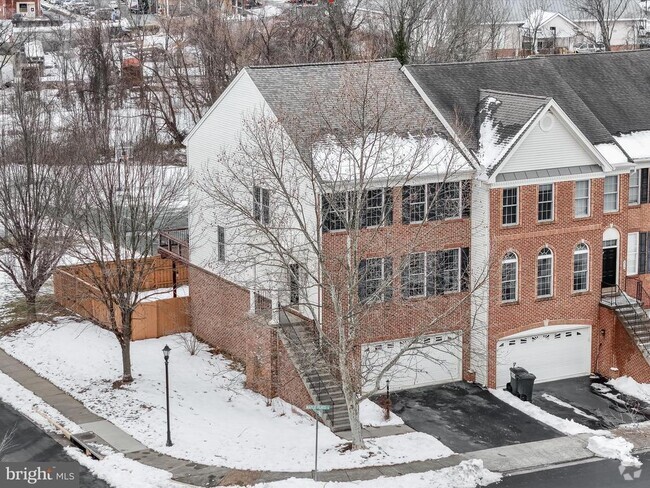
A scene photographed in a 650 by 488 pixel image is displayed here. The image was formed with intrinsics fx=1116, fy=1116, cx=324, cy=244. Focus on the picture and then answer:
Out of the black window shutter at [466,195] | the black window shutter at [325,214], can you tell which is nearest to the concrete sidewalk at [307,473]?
the black window shutter at [325,214]

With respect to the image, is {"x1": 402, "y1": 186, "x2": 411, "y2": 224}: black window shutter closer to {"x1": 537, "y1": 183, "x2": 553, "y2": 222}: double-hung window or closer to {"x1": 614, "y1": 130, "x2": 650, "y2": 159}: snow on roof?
{"x1": 537, "y1": 183, "x2": 553, "y2": 222}: double-hung window

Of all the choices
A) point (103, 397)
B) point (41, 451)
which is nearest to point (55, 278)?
point (103, 397)

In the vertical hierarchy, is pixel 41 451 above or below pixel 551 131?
below

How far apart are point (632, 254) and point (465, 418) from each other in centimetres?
981

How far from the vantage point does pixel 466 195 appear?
35.4 m

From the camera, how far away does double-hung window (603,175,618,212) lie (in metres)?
37.4

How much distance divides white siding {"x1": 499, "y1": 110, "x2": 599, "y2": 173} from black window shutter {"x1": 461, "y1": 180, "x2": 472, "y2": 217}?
1.13m

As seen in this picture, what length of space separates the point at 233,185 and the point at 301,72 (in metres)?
4.34

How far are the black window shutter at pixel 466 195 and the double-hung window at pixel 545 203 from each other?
2.26 m

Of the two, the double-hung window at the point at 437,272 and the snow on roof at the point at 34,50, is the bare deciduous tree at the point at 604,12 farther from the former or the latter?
the double-hung window at the point at 437,272

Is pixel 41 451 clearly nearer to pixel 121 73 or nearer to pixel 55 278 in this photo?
pixel 55 278

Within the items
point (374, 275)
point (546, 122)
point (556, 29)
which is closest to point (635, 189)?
point (546, 122)

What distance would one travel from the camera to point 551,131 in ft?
116

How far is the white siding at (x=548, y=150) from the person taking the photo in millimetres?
35094
